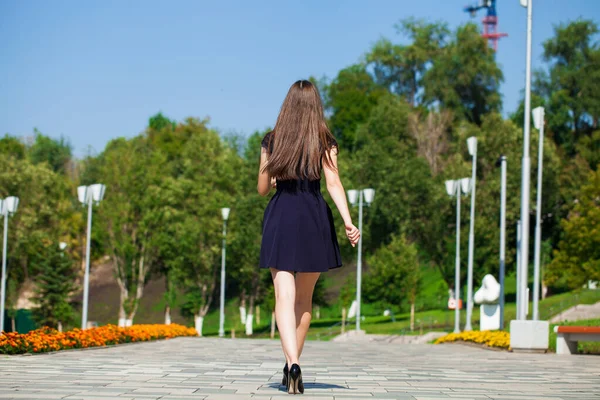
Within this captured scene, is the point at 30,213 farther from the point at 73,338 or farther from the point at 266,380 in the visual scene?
the point at 266,380

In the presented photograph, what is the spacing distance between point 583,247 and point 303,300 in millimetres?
41412

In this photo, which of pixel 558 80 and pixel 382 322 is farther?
pixel 558 80

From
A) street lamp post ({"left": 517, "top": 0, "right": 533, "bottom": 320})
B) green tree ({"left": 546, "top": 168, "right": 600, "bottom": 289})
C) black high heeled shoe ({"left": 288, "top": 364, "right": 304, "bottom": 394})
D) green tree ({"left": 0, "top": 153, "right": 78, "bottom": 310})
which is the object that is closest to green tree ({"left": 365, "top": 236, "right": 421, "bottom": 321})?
green tree ({"left": 546, "top": 168, "right": 600, "bottom": 289})

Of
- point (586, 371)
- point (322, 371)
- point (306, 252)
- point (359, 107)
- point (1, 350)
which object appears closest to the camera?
point (306, 252)

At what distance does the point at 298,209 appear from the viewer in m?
6.89

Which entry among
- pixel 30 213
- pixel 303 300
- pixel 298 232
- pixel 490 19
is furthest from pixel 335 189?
pixel 490 19

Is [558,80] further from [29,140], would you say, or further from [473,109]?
[29,140]

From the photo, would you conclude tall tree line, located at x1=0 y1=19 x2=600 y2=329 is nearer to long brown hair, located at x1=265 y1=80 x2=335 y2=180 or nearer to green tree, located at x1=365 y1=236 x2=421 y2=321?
green tree, located at x1=365 y1=236 x2=421 y2=321

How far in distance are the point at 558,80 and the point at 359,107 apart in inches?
736

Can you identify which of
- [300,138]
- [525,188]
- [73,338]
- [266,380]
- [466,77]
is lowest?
[73,338]

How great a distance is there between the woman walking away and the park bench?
8748 millimetres

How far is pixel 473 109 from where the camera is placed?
68188mm

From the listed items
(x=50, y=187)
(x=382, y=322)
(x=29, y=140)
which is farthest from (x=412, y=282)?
(x=29, y=140)

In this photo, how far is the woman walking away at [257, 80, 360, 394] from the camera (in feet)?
22.3
